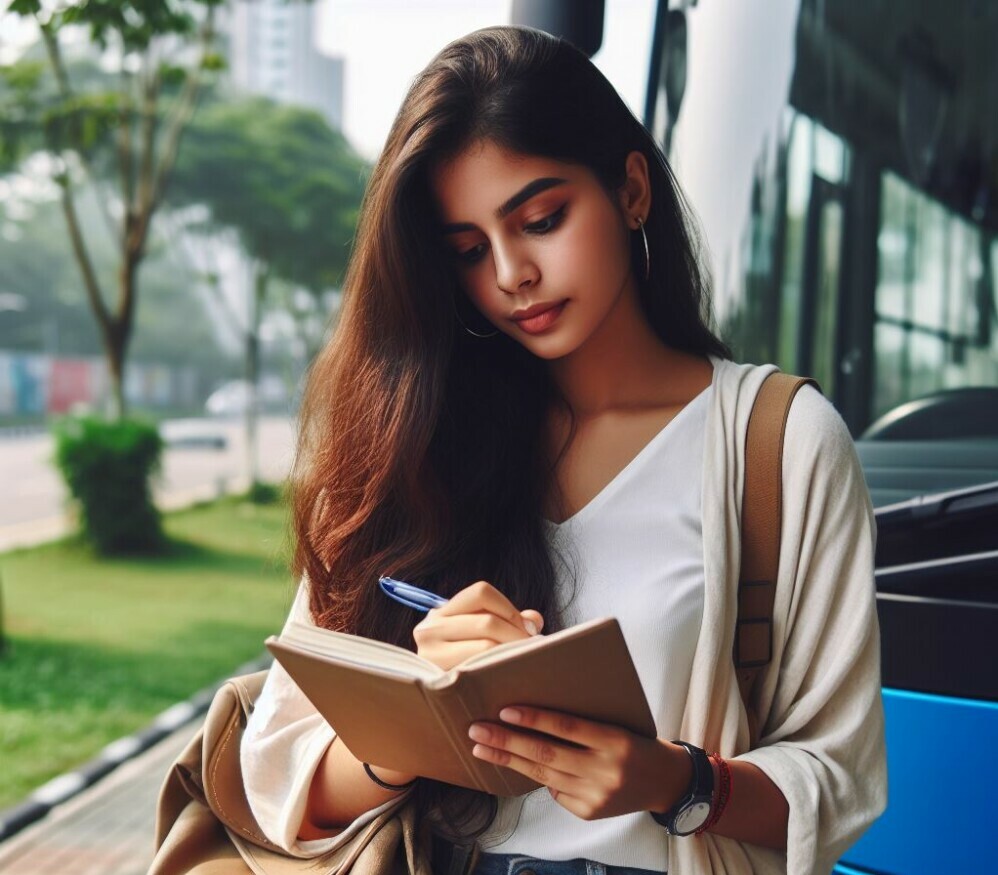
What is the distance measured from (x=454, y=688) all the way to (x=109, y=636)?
7.79m

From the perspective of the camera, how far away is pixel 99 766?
5.36m

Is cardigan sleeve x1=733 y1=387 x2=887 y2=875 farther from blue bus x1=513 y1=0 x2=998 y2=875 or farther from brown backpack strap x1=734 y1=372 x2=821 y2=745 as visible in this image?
blue bus x1=513 y1=0 x2=998 y2=875

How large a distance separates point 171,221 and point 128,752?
14.2 m

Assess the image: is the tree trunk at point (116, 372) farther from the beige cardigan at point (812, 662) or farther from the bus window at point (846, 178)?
the beige cardigan at point (812, 662)

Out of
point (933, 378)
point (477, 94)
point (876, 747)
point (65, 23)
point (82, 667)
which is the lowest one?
point (82, 667)

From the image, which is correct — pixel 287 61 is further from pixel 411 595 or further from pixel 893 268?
pixel 411 595

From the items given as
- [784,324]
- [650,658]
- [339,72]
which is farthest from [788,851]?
[339,72]

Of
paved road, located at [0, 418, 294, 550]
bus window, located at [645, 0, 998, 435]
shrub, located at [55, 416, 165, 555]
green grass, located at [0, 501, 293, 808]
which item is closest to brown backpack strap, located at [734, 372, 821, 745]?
bus window, located at [645, 0, 998, 435]

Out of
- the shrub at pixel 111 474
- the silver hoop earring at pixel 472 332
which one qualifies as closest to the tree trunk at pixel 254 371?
the shrub at pixel 111 474

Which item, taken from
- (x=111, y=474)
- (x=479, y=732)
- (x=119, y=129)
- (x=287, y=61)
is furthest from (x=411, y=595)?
(x=287, y=61)

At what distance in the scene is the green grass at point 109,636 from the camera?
5.95 metres

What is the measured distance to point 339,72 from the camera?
23.9 metres

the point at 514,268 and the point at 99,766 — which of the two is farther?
the point at 99,766

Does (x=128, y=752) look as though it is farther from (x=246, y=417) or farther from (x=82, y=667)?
(x=246, y=417)
